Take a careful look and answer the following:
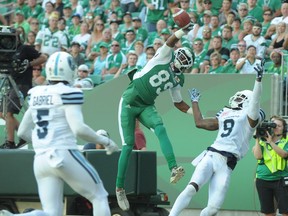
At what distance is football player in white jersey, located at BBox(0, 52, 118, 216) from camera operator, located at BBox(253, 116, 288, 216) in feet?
14.3

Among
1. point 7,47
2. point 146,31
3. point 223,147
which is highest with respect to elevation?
point 7,47

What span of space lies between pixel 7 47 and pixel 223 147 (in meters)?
3.27

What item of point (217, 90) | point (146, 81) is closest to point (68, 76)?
point (146, 81)

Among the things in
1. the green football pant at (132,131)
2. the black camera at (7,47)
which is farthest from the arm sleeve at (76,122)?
the black camera at (7,47)

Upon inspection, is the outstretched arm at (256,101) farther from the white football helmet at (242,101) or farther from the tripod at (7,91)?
the tripod at (7,91)

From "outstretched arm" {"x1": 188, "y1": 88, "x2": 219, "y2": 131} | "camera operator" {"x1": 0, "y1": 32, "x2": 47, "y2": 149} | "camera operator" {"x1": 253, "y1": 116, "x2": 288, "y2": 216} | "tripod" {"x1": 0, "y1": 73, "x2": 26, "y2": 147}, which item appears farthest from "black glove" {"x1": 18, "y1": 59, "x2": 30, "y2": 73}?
"camera operator" {"x1": 253, "y1": 116, "x2": 288, "y2": 216}

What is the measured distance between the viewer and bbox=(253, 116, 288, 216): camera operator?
13961 mm

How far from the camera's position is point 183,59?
12859mm

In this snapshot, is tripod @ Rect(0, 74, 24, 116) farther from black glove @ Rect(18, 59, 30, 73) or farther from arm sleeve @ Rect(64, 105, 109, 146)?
arm sleeve @ Rect(64, 105, 109, 146)

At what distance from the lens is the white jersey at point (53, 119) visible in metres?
9.96

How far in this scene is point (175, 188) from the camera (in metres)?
16.1

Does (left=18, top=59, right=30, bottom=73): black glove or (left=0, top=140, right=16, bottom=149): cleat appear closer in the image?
(left=0, top=140, right=16, bottom=149): cleat

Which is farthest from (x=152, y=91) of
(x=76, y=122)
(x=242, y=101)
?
(x=76, y=122)

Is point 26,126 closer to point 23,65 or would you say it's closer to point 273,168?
point 23,65
